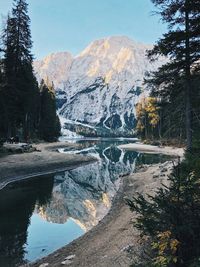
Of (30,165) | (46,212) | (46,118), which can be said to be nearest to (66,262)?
(46,212)

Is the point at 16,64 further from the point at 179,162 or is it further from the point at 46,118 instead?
the point at 179,162

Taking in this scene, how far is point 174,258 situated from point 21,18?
1930 inches

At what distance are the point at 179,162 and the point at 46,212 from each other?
588 inches

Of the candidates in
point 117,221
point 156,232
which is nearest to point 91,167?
point 117,221

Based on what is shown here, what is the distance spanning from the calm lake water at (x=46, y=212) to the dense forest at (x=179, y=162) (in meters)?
3.36

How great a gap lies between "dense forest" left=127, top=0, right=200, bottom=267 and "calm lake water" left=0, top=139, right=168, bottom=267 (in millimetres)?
3361

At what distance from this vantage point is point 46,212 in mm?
20750

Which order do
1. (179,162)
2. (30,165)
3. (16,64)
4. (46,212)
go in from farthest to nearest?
1. (16,64)
2. (30,165)
3. (46,212)
4. (179,162)

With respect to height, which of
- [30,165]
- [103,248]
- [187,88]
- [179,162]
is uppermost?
[187,88]

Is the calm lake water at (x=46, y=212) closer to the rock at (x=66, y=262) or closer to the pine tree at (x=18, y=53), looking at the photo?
the rock at (x=66, y=262)

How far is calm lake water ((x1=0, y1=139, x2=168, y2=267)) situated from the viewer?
47.9 feet

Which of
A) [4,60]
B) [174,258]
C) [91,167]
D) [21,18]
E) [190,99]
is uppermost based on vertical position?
[21,18]

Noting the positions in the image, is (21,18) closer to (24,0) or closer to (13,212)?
(24,0)

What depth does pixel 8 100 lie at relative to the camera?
4709cm
